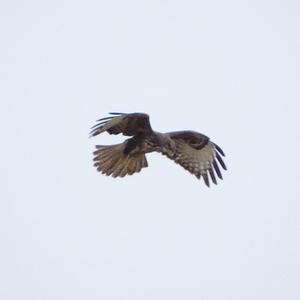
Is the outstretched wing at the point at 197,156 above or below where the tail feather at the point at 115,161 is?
above

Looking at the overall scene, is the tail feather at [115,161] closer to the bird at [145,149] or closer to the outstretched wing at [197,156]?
the bird at [145,149]

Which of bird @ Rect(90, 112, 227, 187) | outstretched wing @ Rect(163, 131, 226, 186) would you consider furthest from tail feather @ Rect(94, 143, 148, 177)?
outstretched wing @ Rect(163, 131, 226, 186)

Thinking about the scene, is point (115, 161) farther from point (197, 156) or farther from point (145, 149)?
point (197, 156)

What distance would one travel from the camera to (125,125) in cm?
1066

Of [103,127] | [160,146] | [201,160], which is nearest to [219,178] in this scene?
[201,160]

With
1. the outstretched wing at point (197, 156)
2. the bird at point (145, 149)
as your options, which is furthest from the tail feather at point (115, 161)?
the outstretched wing at point (197, 156)

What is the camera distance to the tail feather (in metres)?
11.1

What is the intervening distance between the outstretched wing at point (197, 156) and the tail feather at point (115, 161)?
69cm

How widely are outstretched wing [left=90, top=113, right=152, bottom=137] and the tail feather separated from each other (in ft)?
1.11

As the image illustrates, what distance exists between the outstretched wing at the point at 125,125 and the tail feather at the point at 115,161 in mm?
339

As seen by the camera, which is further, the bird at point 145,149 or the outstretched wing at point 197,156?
the outstretched wing at point 197,156

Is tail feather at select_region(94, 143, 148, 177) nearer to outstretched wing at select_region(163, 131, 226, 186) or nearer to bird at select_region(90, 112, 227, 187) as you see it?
bird at select_region(90, 112, 227, 187)

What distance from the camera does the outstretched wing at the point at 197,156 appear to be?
38.6ft

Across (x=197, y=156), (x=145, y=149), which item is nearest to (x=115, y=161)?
(x=145, y=149)
